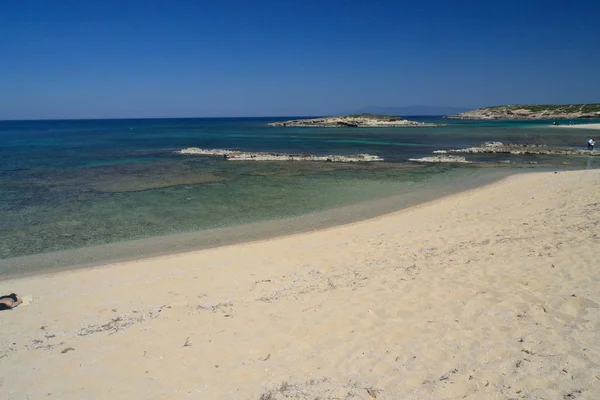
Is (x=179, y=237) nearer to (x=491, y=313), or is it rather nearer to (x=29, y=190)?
(x=491, y=313)

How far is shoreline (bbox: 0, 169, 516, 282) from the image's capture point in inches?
419

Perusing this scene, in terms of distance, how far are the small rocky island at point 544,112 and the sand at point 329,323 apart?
13527 centimetres

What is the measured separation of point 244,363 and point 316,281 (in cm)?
315

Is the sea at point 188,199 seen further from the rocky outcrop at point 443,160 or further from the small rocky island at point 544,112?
the small rocky island at point 544,112

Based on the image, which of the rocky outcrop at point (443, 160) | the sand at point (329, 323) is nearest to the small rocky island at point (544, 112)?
the rocky outcrop at point (443, 160)

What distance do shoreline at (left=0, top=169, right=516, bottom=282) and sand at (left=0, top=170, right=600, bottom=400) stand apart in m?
1.02

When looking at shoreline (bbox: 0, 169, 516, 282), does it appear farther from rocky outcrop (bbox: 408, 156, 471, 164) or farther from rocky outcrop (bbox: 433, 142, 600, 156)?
rocky outcrop (bbox: 433, 142, 600, 156)

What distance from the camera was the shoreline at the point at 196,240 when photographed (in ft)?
34.9

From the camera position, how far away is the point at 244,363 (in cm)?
505

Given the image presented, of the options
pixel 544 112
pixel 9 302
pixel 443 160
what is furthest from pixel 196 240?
pixel 544 112

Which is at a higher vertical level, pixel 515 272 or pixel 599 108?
pixel 599 108

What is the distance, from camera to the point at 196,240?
12.5 m

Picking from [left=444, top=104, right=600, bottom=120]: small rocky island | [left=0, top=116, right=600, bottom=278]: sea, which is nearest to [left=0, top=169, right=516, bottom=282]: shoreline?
[left=0, top=116, right=600, bottom=278]: sea

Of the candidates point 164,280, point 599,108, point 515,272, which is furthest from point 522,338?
point 599,108
